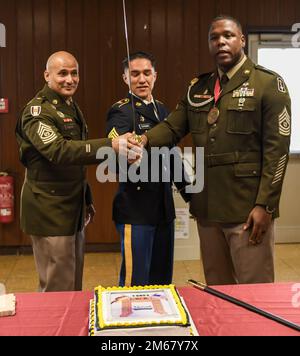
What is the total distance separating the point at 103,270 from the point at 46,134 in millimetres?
2088

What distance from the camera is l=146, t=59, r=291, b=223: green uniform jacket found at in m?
1.99

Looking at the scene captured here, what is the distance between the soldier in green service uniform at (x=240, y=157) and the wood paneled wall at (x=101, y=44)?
244 centimetres

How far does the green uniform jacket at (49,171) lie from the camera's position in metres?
2.25

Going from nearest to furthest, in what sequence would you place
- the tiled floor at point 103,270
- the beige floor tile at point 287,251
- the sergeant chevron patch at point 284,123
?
1. the sergeant chevron patch at point 284,123
2. the tiled floor at point 103,270
3. the beige floor tile at point 287,251

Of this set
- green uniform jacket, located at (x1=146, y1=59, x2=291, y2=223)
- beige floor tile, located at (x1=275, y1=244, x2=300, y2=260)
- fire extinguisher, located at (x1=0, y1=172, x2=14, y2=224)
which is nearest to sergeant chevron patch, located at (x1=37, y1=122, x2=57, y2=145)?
green uniform jacket, located at (x1=146, y1=59, x2=291, y2=223)

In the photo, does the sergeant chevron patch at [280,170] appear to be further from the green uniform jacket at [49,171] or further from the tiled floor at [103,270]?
the tiled floor at [103,270]

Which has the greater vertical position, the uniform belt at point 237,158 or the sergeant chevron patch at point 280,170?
the uniform belt at point 237,158

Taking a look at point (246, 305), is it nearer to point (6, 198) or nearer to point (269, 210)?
point (269, 210)

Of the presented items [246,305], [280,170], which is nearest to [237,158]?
[280,170]

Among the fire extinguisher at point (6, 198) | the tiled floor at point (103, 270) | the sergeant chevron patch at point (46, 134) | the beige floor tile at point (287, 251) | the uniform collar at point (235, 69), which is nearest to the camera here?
the uniform collar at point (235, 69)

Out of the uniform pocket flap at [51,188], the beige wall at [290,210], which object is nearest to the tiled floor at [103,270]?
the beige wall at [290,210]

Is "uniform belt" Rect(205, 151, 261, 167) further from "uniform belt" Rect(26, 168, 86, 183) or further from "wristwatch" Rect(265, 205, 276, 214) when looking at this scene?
"uniform belt" Rect(26, 168, 86, 183)

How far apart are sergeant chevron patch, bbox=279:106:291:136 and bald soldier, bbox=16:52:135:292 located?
0.79 meters
